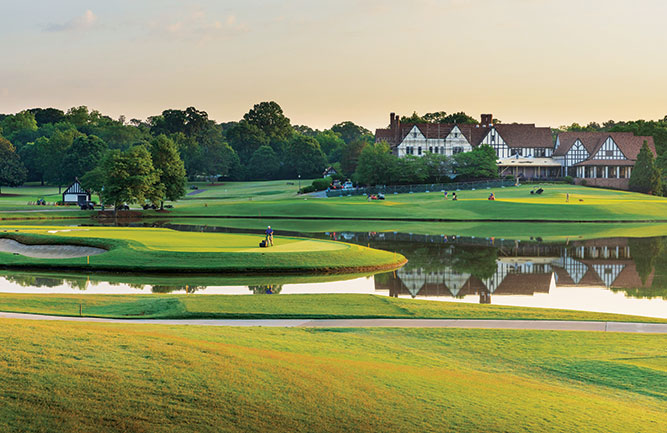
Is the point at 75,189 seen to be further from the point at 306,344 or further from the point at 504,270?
the point at 306,344

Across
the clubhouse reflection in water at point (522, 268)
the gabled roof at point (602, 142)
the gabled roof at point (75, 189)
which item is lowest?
Result: the clubhouse reflection in water at point (522, 268)

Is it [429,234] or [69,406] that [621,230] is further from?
[69,406]

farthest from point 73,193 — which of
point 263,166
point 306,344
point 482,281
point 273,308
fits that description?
point 306,344

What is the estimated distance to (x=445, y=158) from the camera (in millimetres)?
127938

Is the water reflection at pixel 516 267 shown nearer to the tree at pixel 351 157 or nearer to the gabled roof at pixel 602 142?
the gabled roof at pixel 602 142

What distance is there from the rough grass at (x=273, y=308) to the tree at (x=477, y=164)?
10027 cm

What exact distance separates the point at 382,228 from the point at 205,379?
2286 inches

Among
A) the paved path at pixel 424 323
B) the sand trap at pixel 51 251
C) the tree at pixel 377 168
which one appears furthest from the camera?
the tree at pixel 377 168

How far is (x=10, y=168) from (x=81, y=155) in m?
17.7

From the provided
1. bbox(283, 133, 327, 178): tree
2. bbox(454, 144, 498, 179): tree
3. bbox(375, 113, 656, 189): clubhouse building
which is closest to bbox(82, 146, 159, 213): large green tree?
bbox(454, 144, 498, 179): tree

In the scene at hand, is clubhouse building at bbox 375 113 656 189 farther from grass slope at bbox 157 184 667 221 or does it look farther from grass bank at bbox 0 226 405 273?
grass bank at bbox 0 226 405 273

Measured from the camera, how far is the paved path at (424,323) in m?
22.4

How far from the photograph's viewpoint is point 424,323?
2305 centimetres

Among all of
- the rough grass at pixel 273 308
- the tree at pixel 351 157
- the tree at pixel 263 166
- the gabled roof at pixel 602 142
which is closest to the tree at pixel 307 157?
the tree at pixel 263 166
